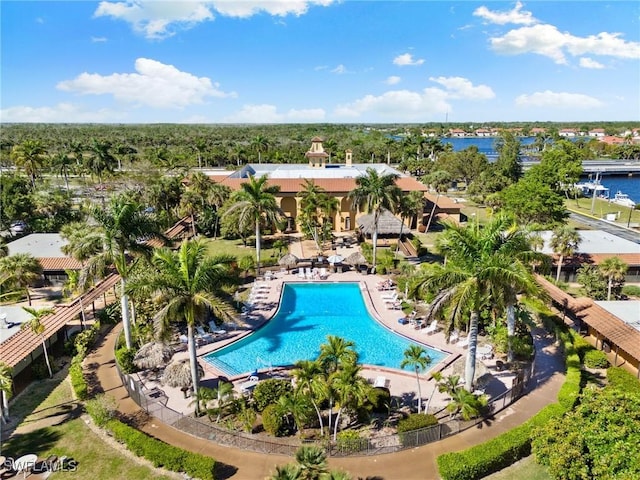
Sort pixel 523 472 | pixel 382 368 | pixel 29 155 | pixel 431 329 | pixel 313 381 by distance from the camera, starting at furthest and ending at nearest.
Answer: pixel 29 155 → pixel 431 329 → pixel 382 368 → pixel 313 381 → pixel 523 472

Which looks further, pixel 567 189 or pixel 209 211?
pixel 567 189

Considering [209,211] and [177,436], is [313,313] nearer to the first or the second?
[177,436]

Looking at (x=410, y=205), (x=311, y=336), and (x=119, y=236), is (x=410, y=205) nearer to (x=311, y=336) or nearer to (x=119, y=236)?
(x=311, y=336)

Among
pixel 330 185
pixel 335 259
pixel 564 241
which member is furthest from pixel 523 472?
pixel 330 185

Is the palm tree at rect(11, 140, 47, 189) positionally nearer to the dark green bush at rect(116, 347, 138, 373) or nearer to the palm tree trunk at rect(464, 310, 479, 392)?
the dark green bush at rect(116, 347, 138, 373)

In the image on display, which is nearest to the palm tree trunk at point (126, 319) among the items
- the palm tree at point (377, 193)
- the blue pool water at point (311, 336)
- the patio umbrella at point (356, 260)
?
the blue pool water at point (311, 336)

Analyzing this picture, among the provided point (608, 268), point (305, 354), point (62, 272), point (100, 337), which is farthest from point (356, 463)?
point (62, 272)
